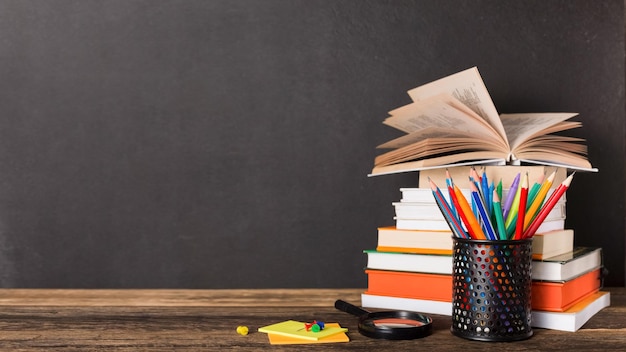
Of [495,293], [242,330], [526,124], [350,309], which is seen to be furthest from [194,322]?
[526,124]

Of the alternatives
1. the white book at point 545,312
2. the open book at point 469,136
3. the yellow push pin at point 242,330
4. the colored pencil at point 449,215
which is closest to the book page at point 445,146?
the open book at point 469,136

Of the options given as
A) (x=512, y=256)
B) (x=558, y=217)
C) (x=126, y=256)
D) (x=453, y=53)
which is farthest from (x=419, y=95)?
(x=126, y=256)

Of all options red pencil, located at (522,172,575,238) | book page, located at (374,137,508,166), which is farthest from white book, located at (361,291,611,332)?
book page, located at (374,137,508,166)

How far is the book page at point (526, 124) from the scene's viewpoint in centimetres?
114

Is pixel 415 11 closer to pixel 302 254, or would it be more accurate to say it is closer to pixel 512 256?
pixel 302 254

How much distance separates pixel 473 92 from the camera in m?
1.13

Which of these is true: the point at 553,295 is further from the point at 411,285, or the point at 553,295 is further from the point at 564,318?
the point at 411,285

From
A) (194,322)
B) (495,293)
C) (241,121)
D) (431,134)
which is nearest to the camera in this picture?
(495,293)

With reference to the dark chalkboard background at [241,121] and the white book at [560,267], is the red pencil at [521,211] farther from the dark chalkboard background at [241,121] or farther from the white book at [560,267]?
the dark chalkboard background at [241,121]

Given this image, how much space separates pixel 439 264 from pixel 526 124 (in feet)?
1.07

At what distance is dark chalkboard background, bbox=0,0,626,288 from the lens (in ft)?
4.65

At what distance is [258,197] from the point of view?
56.2 inches

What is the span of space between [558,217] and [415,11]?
0.54 m

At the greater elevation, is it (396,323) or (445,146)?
(445,146)
